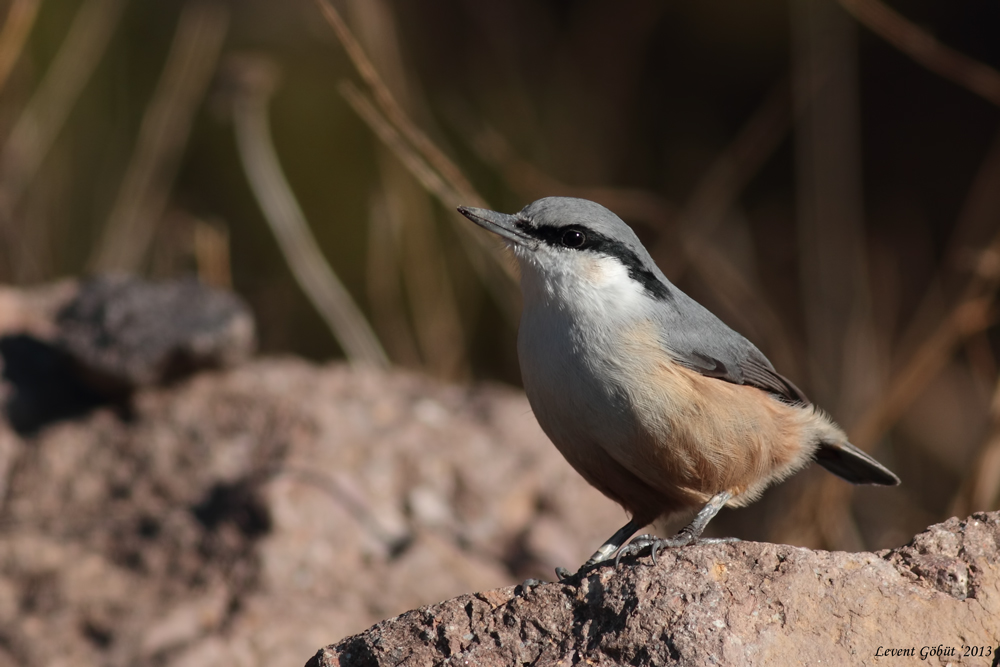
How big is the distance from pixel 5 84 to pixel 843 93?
542cm

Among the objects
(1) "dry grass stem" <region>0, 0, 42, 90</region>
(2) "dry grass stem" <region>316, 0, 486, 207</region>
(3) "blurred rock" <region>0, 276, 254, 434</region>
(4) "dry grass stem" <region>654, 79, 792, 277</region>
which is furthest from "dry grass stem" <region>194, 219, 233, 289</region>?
(4) "dry grass stem" <region>654, 79, 792, 277</region>

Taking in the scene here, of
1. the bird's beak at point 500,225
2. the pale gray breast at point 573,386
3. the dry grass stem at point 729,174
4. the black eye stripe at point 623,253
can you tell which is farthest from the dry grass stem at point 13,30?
the dry grass stem at point 729,174

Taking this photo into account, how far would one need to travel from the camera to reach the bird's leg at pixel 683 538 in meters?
2.89

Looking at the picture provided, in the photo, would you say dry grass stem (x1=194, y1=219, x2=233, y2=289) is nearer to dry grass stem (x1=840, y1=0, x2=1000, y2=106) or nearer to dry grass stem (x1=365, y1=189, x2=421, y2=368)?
dry grass stem (x1=365, y1=189, x2=421, y2=368)

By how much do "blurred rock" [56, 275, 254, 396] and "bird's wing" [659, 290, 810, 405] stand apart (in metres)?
2.11

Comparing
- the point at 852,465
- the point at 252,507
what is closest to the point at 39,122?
the point at 252,507

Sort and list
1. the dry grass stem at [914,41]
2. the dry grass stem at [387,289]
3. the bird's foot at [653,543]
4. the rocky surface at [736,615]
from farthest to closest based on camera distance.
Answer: the dry grass stem at [387,289] → the dry grass stem at [914,41] → the bird's foot at [653,543] → the rocky surface at [736,615]

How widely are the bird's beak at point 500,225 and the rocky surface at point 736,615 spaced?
4.30 feet

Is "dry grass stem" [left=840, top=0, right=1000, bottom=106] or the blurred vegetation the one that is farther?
the blurred vegetation

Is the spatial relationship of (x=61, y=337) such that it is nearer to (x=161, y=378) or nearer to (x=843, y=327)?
(x=161, y=378)

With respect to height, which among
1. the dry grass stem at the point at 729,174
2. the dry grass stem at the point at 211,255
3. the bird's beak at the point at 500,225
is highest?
the dry grass stem at the point at 729,174

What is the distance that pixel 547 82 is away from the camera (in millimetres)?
8664

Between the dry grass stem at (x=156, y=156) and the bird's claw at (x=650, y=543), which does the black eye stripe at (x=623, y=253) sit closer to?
the bird's claw at (x=650, y=543)

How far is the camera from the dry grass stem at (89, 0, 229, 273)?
6.11 meters
